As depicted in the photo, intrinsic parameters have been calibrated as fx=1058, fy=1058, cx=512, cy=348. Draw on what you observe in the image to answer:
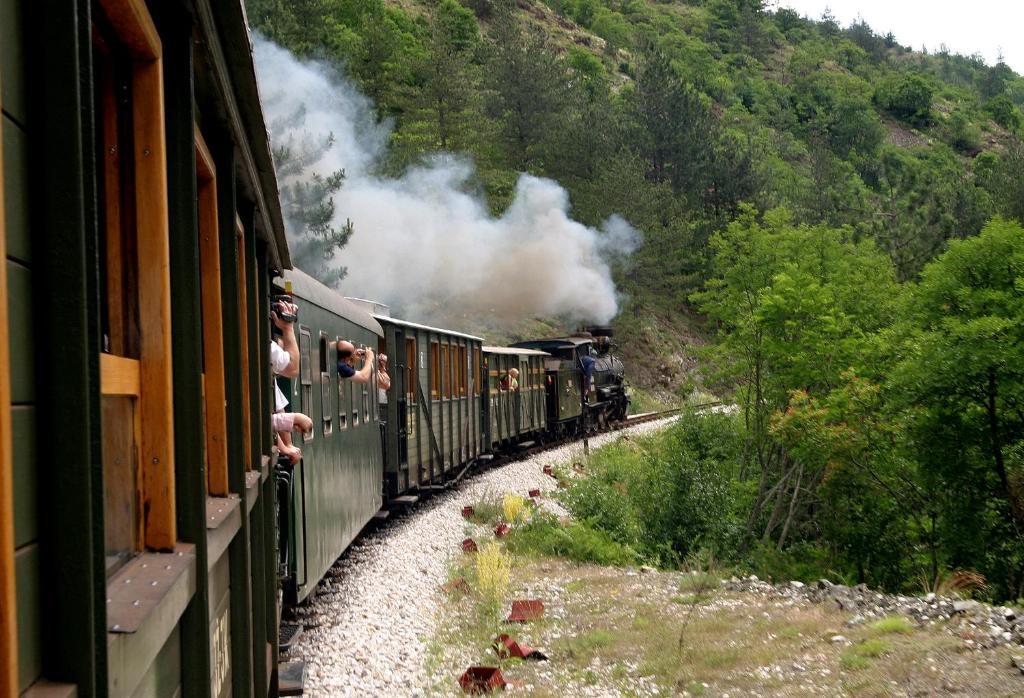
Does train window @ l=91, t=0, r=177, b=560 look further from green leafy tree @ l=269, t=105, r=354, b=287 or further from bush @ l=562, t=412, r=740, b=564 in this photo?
green leafy tree @ l=269, t=105, r=354, b=287

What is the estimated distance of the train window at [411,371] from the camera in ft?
45.6

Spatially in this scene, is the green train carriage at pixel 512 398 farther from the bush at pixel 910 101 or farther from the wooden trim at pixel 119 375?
the bush at pixel 910 101

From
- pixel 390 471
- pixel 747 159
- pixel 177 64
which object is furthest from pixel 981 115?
pixel 177 64

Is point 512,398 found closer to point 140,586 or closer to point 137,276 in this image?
point 137,276

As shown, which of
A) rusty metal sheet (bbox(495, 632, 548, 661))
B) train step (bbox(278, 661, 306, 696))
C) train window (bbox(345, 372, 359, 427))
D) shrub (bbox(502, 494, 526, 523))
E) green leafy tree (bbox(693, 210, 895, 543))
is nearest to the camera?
train step (bbox(278, 661, 306, 696))

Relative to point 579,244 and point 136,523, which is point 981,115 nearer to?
point 579,244

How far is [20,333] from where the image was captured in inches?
44.9

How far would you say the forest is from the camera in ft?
58.3

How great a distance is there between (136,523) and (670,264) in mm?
44547

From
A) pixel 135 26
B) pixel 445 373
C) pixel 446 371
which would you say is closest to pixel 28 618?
pixel 135 26

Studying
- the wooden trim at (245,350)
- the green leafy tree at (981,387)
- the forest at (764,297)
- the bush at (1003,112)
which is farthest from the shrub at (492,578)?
the bush at (1003,112)

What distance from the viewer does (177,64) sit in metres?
2.33

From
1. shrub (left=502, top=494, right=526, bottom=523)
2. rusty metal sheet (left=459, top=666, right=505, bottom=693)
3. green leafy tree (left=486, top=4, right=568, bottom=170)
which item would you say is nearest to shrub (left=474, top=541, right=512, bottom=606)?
rusty metal sheet (left=459, top=666, right=505, bottom=693)

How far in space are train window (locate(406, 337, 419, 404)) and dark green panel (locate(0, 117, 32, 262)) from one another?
41.6 feet
